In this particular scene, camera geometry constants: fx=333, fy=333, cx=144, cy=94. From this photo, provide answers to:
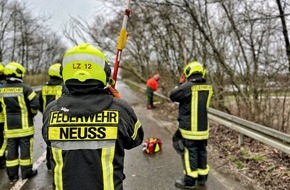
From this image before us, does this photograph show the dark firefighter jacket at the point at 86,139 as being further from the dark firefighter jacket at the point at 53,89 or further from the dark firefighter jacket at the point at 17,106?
the dark firefighter jacket at the point at 53,89

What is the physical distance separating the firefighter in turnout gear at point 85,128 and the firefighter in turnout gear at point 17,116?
3890 millimetres

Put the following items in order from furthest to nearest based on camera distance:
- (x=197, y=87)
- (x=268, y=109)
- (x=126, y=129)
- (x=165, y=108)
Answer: (x=165, y=108) < (x=268, y=109) < (x=197, y=87) < (x=126, y=129)

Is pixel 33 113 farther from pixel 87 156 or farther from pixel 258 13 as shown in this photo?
pixel 258 13

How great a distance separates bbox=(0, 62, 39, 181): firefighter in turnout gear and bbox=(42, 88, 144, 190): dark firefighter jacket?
389 cm

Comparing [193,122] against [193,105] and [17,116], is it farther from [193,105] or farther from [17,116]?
[17,116]

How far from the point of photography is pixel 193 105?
555cm

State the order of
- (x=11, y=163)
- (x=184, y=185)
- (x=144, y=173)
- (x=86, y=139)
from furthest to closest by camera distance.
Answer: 1. (x=144, y=173)
2. (x=11, y=163)
3. (x=184, y=185)
4. (x=86, y=139)

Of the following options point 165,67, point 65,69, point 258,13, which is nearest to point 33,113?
point 65,69

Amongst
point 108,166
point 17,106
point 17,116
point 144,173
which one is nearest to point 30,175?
point 17,116

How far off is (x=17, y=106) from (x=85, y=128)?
4155 mm

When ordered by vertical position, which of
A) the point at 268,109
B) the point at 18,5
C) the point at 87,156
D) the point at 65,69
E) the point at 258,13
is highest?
the point at 18,5

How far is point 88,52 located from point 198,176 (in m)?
3.88

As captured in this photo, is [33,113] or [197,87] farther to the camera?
[33,113]

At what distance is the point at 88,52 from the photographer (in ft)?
7.75
